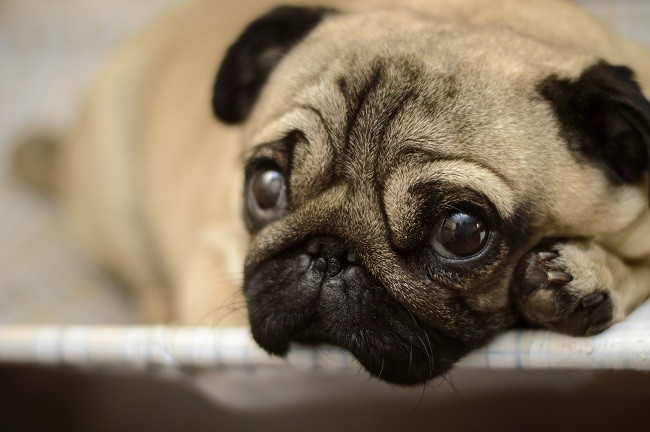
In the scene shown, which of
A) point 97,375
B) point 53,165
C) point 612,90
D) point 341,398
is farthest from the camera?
point 53,165

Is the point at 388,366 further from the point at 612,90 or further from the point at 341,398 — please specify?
the point at 612,90

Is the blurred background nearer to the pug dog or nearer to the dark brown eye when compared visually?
the pug dog

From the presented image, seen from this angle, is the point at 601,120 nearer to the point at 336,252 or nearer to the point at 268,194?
the point at 336,252

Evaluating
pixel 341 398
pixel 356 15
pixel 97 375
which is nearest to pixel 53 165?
pixel 97 375

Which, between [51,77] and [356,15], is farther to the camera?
[51,77]

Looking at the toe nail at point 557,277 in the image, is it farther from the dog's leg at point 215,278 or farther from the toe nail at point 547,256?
the dog's leg at point 215,278

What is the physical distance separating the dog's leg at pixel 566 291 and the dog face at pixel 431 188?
0.05m

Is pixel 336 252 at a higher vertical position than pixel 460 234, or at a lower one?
lower

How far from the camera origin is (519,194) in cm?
199

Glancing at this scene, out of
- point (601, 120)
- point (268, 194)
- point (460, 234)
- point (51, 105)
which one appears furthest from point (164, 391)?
point (51, 105)

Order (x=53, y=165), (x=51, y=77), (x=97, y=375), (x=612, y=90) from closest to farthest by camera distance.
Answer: (x=612, y=90) → (x=97, y=375) → (x=53, y=165) → (x=51, y=77)

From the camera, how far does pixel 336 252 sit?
6.81 ft

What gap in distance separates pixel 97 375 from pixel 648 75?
7.34 feet

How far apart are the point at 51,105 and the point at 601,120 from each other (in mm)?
4235
